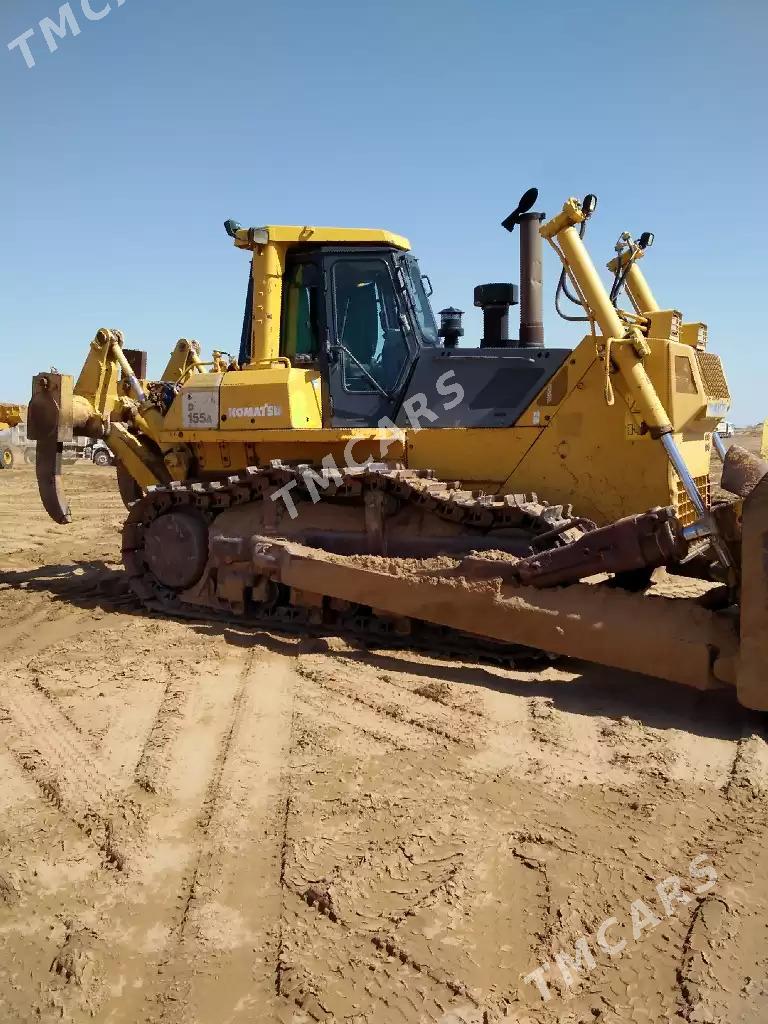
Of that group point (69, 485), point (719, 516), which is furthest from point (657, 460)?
point (69, 485)

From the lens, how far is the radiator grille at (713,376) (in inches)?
239

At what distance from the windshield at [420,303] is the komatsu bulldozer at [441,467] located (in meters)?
0.03

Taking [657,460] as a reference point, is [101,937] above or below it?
below

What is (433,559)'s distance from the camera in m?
5.41

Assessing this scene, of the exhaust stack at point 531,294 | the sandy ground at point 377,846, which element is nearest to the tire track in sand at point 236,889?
the sandy ground at point 377,846

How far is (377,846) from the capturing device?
3.15 meters

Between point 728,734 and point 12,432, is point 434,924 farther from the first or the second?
point 12,432

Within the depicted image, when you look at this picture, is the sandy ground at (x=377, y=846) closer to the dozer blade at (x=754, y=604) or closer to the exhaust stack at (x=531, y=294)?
the dozer blade at (x=754, y=604)

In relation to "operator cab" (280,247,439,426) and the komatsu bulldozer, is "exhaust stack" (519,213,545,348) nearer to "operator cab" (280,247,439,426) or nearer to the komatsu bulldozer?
the komatsu bulldozer

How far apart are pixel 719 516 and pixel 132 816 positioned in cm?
337

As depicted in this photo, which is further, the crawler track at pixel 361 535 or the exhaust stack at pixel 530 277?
the exhaust stack at pixel 530 277

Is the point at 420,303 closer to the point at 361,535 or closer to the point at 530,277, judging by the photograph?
the point at 530,277

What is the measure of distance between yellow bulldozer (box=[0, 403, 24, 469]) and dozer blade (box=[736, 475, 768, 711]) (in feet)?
85.2

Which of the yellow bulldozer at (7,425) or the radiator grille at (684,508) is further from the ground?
the yellow bulldozer at (7,425)
